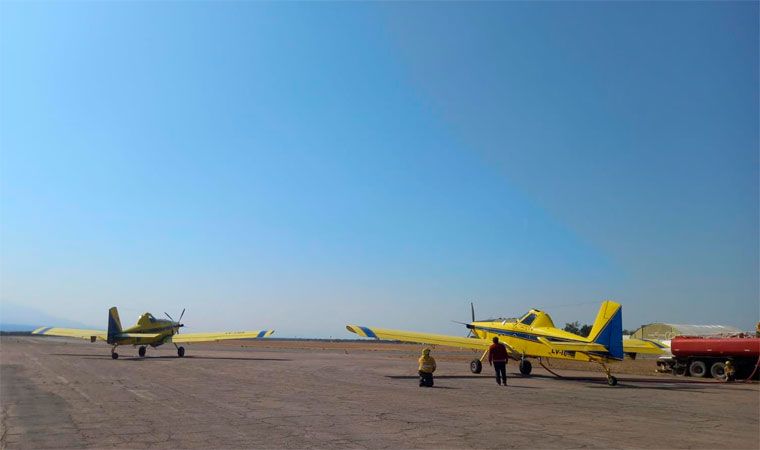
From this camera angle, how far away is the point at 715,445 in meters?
9.27

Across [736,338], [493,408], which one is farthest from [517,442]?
[736,338]

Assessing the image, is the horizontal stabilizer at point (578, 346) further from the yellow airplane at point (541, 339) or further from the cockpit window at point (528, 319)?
the cockpit window at point (528, 319)

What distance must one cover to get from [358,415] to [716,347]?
24.0 meters

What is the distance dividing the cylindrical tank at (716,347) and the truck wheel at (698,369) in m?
0.65

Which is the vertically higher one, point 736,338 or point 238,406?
point 736,338

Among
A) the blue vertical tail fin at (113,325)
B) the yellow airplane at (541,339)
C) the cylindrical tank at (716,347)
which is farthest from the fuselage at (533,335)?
the blue vertical tail fin at (113,325)

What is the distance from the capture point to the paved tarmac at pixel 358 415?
912cm

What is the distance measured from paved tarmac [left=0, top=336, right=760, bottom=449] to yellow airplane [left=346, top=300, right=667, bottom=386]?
211 centimetres

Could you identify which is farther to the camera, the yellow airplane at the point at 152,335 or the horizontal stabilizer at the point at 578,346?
the yellow airplane at the point at 152,335

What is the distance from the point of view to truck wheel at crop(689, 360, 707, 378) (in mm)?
28438

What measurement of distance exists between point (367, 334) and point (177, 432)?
17460mm

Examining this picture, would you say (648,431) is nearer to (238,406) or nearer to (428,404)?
(428,404)

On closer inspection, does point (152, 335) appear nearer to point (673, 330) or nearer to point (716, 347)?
point (716, 347)

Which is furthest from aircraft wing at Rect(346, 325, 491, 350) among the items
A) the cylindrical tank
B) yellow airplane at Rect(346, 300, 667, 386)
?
the cylindrical tank
